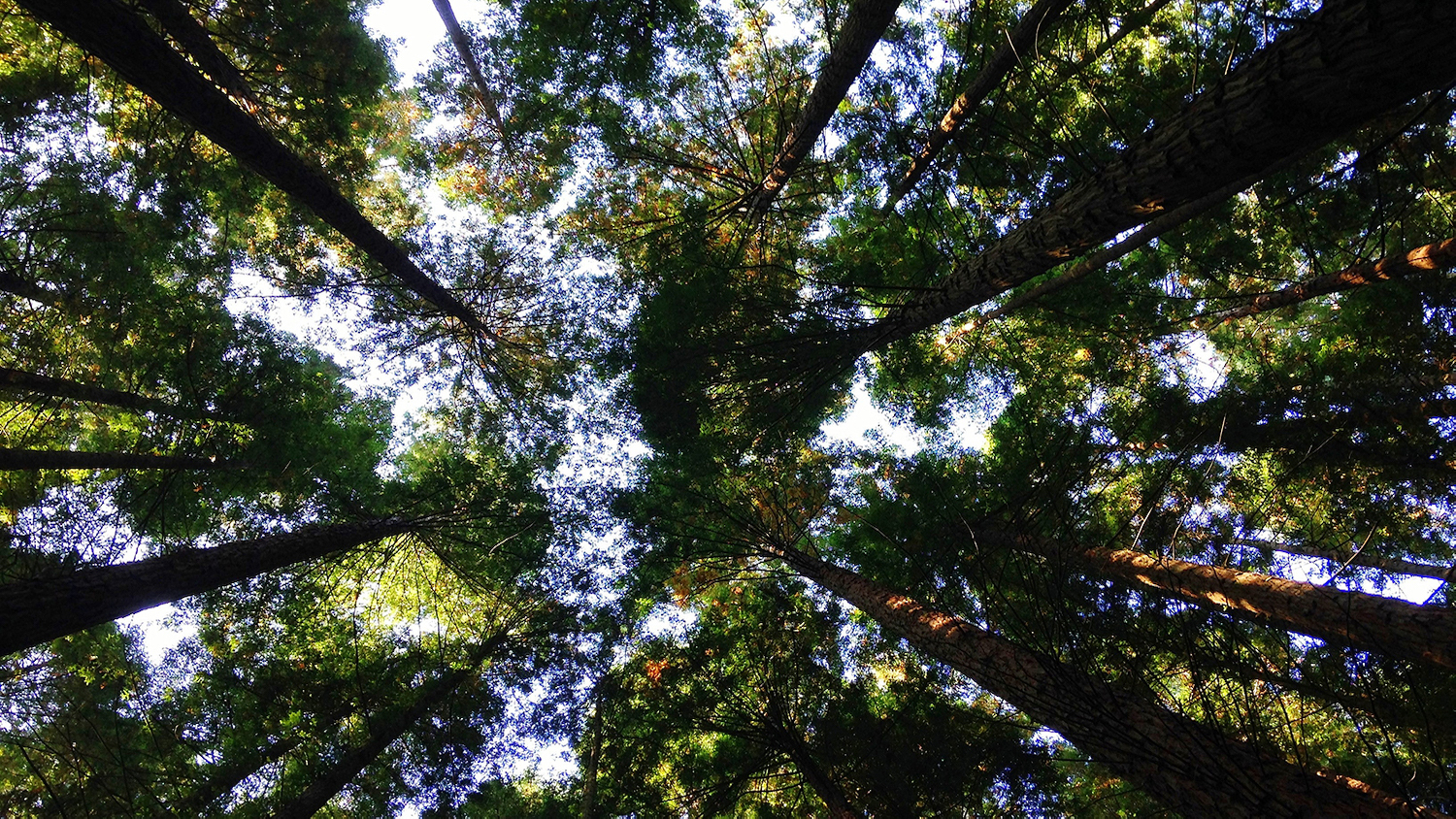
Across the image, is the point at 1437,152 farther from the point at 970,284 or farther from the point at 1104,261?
the point at 970,284

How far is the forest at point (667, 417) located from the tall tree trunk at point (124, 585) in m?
0.05

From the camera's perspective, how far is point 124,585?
4.54m

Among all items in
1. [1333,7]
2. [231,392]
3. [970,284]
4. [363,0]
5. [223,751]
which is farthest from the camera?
[363,0]

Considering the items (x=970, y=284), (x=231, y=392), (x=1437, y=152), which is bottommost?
(x=970, y=284)

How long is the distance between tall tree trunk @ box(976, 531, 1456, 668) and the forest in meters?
0.04

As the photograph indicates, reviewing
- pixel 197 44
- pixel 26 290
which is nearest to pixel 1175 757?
pixel 197 44

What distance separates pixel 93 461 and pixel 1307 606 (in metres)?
13.8

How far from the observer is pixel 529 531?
7816mm

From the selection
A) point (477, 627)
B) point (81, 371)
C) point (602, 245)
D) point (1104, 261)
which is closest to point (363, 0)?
point (602, 245)

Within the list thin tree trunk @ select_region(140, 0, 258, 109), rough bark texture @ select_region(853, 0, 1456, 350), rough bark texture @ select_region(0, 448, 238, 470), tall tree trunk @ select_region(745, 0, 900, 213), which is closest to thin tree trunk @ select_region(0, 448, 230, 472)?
rough bark texture @ select_region(0, 448, 238, 470)

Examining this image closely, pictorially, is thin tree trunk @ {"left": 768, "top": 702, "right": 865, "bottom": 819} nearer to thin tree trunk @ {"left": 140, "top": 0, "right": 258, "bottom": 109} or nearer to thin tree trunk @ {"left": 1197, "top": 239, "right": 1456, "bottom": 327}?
thin tree trunk @ {"left": 1197, "top": 239, "right": 1456, "bottom": 327}

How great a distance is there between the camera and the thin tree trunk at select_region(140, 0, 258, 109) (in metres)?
5.65

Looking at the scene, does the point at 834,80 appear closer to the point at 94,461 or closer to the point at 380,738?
the point at 380,738

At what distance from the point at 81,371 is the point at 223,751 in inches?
233
